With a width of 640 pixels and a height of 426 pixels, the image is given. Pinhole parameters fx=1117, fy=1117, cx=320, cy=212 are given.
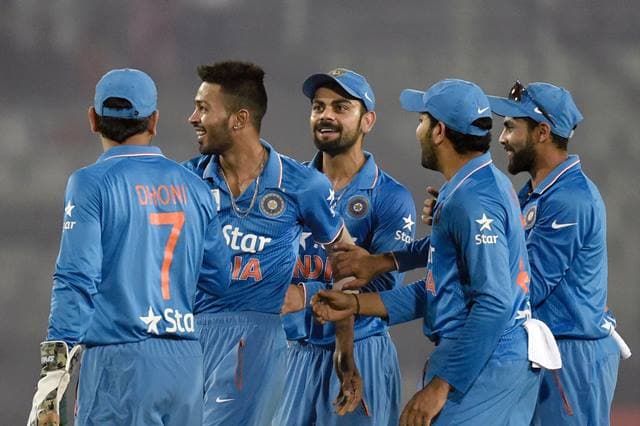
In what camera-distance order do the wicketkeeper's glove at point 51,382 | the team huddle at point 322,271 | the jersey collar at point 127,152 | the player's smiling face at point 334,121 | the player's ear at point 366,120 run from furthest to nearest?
the player's ear at point 366,120, the player's smiling face at point 334,121, the jersey collar at point 127,152, the team huddle at point 322,271, the wicketkeeper's glove at point 51,382

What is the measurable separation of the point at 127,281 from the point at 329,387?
126 cm

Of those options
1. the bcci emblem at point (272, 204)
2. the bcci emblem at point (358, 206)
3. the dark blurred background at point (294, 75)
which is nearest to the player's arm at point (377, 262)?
the bcci emblem at point (272, 204)

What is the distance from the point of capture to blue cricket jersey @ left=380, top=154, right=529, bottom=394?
3006 mm

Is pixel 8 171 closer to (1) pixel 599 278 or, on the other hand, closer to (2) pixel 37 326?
(2) pixel 37 326

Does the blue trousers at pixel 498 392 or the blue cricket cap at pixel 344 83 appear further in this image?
the blue cricket cap at pixel 344 83

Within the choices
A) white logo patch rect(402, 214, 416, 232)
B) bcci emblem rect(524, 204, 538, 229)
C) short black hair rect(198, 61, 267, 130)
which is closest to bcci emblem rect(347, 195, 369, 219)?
white logo patch rect(402, 214, 416, 232)

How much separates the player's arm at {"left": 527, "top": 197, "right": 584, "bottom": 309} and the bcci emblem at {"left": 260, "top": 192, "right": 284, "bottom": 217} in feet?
2.89

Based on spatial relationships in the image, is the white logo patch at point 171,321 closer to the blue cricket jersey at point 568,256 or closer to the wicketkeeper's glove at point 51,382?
the wicketkeeper's glove at point 51,382

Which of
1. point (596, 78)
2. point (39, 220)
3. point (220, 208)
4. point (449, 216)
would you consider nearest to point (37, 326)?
point (39, 220)

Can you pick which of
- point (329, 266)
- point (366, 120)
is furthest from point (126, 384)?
point (366, 120)

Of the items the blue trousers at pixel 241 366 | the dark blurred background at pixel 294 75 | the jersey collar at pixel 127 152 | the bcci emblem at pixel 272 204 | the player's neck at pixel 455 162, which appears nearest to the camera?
the jersey collar at pixel 127 152

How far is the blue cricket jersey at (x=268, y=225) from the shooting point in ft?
12.5

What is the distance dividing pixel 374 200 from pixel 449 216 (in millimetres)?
1206

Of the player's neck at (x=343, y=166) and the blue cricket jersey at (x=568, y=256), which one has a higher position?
the player's neck at (x=343, y=166)
